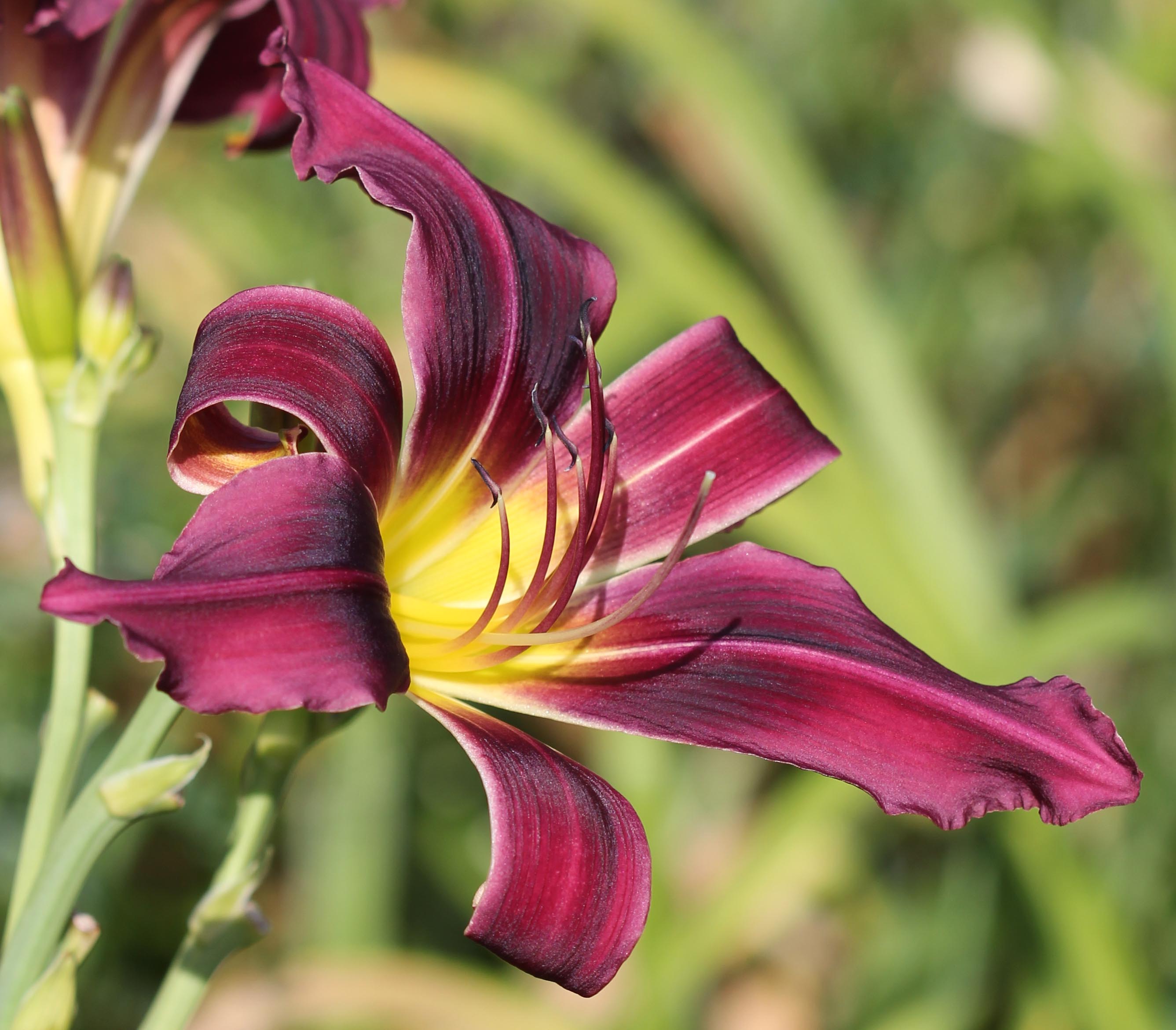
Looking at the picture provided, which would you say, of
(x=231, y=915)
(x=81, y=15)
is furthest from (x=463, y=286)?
(x=231, y=915)

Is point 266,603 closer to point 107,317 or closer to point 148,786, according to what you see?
point 148,786

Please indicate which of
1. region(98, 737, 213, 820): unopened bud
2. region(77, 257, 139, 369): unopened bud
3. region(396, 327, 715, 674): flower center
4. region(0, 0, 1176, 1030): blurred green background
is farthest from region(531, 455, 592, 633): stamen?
region(0, 0, 1176, 1030): blurred green background

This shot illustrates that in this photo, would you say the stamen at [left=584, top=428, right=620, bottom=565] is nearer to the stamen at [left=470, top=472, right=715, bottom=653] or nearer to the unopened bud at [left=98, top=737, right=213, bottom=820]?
the stamen at [left=470, top=472, right=715, bottom=653]

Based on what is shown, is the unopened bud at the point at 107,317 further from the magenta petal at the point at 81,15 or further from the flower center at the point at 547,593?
the flower center at the point at 547,593

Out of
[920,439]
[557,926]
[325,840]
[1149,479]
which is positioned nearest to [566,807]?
[557,926]

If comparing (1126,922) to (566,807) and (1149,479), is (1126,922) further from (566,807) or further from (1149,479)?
(566,807)

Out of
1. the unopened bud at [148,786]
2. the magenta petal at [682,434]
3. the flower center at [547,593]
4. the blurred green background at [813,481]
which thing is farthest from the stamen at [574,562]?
the blurred green background at [813,481]
